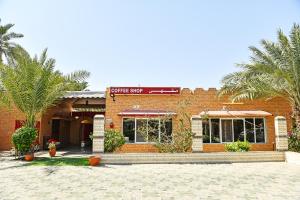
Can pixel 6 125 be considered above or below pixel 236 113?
below

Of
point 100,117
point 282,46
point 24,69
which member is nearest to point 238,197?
point 100,117

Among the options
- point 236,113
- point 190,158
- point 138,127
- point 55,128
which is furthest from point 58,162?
point 236,113

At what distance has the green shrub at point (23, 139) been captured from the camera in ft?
57.1

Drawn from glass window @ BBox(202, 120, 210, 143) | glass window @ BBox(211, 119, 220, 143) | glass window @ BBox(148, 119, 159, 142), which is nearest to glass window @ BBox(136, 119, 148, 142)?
glass window @ BBox(148, 119, 159, 142)

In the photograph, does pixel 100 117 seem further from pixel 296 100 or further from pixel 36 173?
pixel 296 100

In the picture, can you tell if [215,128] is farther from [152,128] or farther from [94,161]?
[94,161]

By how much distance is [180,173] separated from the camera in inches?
505

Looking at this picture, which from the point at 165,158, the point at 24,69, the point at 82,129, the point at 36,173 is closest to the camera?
the point at 36,173

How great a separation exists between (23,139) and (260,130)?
17.1 metres

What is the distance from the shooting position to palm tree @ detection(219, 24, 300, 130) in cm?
1639

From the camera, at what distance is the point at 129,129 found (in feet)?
70.0

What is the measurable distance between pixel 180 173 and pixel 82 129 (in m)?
20.4

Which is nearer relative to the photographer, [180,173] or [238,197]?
[238,197]

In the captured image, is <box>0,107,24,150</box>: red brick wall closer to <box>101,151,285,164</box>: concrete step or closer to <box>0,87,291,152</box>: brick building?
<box>0,87,291,152</box>: brick building
